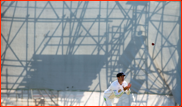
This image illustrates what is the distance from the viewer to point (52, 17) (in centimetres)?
299

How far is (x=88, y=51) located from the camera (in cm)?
298

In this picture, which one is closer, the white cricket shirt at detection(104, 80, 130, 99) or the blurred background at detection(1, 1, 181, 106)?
the white cricket shirt at detection(104, 80, 130, 99)

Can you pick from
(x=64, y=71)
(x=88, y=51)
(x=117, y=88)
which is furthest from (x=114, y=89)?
(x=64, y=71)

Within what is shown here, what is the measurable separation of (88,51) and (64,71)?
1.78 ft

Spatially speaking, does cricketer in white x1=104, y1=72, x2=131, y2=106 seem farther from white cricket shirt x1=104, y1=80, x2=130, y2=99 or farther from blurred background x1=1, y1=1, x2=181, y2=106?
blurred background x1=1, y1=1, x2=181, y2=106

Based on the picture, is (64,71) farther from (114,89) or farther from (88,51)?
(114,89)

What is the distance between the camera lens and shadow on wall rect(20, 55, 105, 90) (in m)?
2.98

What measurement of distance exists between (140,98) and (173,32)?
1.27m

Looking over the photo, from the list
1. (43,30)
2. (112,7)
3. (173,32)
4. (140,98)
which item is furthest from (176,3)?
(43,30)

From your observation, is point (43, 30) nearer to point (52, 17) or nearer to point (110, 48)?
point (52, 17)

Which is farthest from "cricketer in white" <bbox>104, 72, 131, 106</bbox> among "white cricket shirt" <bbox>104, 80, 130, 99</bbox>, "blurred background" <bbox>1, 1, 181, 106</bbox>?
"blurred background" <bbox>1, 1, 181, 106</bbox>

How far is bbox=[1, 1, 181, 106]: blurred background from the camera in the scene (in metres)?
2.96

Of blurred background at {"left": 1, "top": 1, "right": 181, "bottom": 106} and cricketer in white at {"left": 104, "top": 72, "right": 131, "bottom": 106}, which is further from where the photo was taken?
blurred background at {"left": 1, "top": 1, "right": 181, "bottom": 106}

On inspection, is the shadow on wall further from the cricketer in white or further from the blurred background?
the cricketer in white
